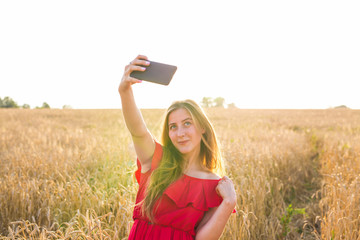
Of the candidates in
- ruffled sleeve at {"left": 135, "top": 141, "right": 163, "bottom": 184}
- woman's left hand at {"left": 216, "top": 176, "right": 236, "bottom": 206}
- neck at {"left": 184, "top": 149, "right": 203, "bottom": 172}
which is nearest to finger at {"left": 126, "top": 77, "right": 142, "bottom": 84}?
ruffled sleeve at {"left": 135, "top": 141, "right": 163, "bottom": 184}

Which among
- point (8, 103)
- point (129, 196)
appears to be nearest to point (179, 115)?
point (129, 196)

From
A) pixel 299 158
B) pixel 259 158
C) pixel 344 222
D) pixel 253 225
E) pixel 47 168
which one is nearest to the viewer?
pixel 344 222

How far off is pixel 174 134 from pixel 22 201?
2275 millimetres

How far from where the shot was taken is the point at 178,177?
5.34ft

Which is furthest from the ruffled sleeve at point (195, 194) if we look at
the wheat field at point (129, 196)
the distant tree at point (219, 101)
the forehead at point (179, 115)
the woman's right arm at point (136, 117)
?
the distant tree at point (219, 101)

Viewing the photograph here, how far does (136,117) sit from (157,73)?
1.10 feet

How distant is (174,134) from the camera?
1.67 m

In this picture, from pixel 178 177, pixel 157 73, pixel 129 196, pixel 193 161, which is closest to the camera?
pixel 157 73

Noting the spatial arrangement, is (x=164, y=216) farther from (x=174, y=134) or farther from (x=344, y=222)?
(x=344, y=222)

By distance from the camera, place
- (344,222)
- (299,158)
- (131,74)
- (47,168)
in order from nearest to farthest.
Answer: (131,74)
(344,222)
(47,168)
(299,158)

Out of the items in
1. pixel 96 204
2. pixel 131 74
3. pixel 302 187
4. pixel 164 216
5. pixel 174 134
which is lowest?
pixel 302 187

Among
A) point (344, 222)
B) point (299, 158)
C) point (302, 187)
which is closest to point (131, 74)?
point (344, 222)

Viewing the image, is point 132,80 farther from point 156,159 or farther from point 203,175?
point 203,175

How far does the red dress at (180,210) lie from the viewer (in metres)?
1.47
